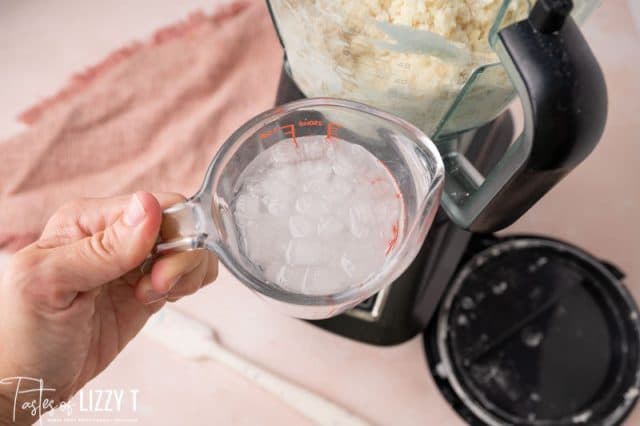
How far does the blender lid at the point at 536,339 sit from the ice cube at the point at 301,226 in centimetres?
27

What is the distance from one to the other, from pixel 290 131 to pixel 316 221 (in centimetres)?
8

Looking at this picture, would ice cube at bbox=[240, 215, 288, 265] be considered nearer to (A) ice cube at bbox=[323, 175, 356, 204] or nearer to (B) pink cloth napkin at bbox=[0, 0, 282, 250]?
(A) ice cube at bbox=[323, 175, 356, 204]

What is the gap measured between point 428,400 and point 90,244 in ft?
1.19

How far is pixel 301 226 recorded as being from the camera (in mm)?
386

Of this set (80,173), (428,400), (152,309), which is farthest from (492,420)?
(80,173)

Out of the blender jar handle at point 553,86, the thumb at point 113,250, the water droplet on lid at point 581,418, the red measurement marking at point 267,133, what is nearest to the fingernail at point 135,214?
the thumb at point 113,250

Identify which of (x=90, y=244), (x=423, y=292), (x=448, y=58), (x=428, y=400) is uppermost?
(x=448, y=58)

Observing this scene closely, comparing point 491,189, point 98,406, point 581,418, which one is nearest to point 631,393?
point 581,418

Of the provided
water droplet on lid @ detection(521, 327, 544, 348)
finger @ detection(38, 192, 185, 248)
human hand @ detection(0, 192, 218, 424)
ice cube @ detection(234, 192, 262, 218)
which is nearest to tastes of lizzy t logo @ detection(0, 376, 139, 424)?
human hand @ detection(0, 192, 218, 424)

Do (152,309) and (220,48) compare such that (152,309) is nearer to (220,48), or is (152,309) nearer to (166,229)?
(166,229)

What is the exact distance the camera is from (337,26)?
0.41 metres

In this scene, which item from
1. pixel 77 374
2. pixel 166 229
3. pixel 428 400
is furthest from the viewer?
pixel 428 400

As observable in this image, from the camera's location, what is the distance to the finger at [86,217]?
0.46 meters

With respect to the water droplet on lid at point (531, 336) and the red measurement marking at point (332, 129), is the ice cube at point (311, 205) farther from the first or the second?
the water droplet on lid at point (531, 336)
